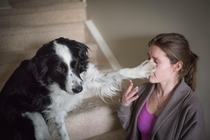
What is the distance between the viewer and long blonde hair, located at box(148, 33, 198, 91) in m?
1.03

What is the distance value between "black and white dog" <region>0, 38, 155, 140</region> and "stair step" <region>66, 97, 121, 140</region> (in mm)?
95

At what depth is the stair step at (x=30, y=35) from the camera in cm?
197

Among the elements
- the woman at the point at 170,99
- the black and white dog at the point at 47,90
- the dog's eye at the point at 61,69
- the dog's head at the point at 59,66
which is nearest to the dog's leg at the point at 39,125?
the black and white dog at the point at 47,90

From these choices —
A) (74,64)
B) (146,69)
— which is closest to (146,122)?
(146,69)

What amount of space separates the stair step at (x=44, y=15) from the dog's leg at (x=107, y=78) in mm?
1037

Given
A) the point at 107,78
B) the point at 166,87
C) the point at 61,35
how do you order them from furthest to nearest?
the point at 61,35, the point at 107,78, the point at 166,87

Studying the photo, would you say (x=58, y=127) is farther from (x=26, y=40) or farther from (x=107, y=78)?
(x=26, y=40)

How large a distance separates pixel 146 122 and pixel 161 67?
0.37 metres

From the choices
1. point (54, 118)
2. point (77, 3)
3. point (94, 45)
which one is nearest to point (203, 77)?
point (54, 118)

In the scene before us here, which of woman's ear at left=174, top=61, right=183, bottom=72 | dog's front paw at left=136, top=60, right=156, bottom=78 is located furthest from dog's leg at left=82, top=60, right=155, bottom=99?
woman's ear at left=174, top=61, right=183, bottom=72

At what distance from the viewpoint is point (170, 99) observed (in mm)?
1084

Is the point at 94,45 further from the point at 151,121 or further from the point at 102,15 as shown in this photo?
the point at 151,121

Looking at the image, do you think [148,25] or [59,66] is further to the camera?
[148,25]

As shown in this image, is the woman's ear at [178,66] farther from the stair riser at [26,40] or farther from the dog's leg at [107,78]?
the stair riser at [26,40]
